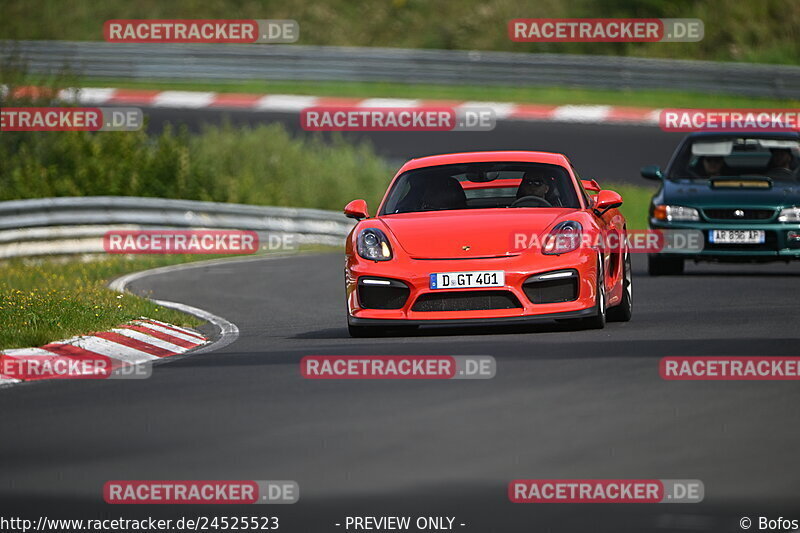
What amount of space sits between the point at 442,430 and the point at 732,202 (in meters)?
10.1

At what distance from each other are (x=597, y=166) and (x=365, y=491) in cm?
2334

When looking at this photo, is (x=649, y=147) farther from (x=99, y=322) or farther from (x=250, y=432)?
(x=250, y=432)

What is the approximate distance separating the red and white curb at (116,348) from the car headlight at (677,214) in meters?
6.32

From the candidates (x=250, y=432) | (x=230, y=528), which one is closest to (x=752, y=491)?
(x=230, y=528)

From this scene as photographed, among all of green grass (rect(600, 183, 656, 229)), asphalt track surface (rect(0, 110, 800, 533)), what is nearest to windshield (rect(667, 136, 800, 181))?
asphalt track surface (rect(0, 110, 800, 533))

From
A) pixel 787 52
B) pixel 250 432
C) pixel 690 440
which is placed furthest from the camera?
pixel 787 52

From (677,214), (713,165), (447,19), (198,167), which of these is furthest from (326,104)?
(677,214)

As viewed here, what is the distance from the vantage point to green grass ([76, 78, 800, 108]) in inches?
1296

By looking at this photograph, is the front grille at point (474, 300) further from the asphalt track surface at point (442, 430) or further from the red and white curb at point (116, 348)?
the red and white curb at point (116, 348)

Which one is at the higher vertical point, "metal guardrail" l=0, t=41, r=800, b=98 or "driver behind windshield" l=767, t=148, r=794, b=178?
"metal guardrail" l=0, t=41, r=800, b=98

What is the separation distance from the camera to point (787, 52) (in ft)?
120

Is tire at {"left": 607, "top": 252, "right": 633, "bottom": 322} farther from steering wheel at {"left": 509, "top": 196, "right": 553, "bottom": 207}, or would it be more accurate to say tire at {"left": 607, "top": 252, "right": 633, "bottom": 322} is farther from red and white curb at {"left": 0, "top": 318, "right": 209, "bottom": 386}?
red and white curb at {"left": 0, "top": 318, "right": 209, "bottom": 386}

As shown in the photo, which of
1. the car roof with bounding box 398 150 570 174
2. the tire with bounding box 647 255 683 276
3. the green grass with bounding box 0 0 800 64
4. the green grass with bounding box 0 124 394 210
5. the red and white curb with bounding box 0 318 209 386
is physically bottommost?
the red and white curb with bounding box 0 318 209 386

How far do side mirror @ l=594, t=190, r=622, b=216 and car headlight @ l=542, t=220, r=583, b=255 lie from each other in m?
0.79
